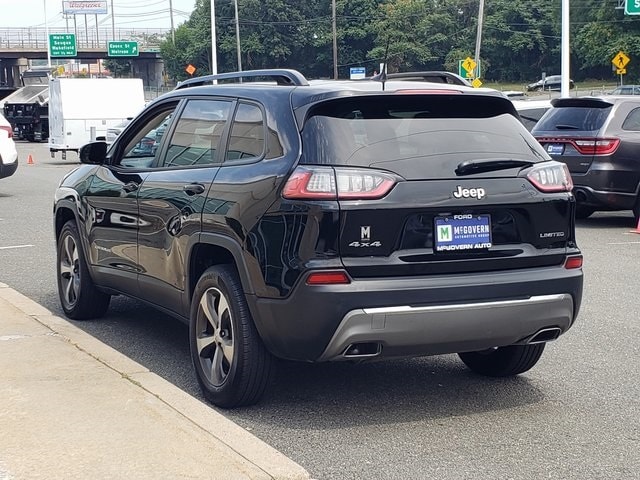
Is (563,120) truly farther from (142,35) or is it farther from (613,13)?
(142,35)

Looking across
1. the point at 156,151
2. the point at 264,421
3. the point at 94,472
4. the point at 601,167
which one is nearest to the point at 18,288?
the point at 156,151

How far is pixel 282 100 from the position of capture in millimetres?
5371

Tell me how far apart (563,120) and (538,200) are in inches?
372

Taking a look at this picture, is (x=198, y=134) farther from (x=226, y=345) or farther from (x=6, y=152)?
(x=6, y=152)

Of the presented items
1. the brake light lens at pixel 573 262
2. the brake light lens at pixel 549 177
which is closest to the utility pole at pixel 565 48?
the brake light lens at pixel 549 177

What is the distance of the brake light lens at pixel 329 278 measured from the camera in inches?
191

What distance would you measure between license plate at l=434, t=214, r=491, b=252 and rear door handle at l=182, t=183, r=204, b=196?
1458mm

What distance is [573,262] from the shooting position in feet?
17.9

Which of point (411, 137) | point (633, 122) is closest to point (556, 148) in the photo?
point (633, 122)

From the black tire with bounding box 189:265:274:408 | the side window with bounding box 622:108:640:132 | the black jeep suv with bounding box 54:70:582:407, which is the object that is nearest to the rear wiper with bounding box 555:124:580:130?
the side window with bounding box 622:108:640:132

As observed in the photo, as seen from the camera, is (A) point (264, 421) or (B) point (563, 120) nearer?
(A) point (264, 421)

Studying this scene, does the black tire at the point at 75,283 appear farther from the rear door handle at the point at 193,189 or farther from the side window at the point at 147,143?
the rear door handle at the point at 193,189

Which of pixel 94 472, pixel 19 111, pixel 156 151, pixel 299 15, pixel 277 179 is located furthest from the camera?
pixel 299 15

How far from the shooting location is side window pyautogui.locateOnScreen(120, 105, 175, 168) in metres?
6.66
